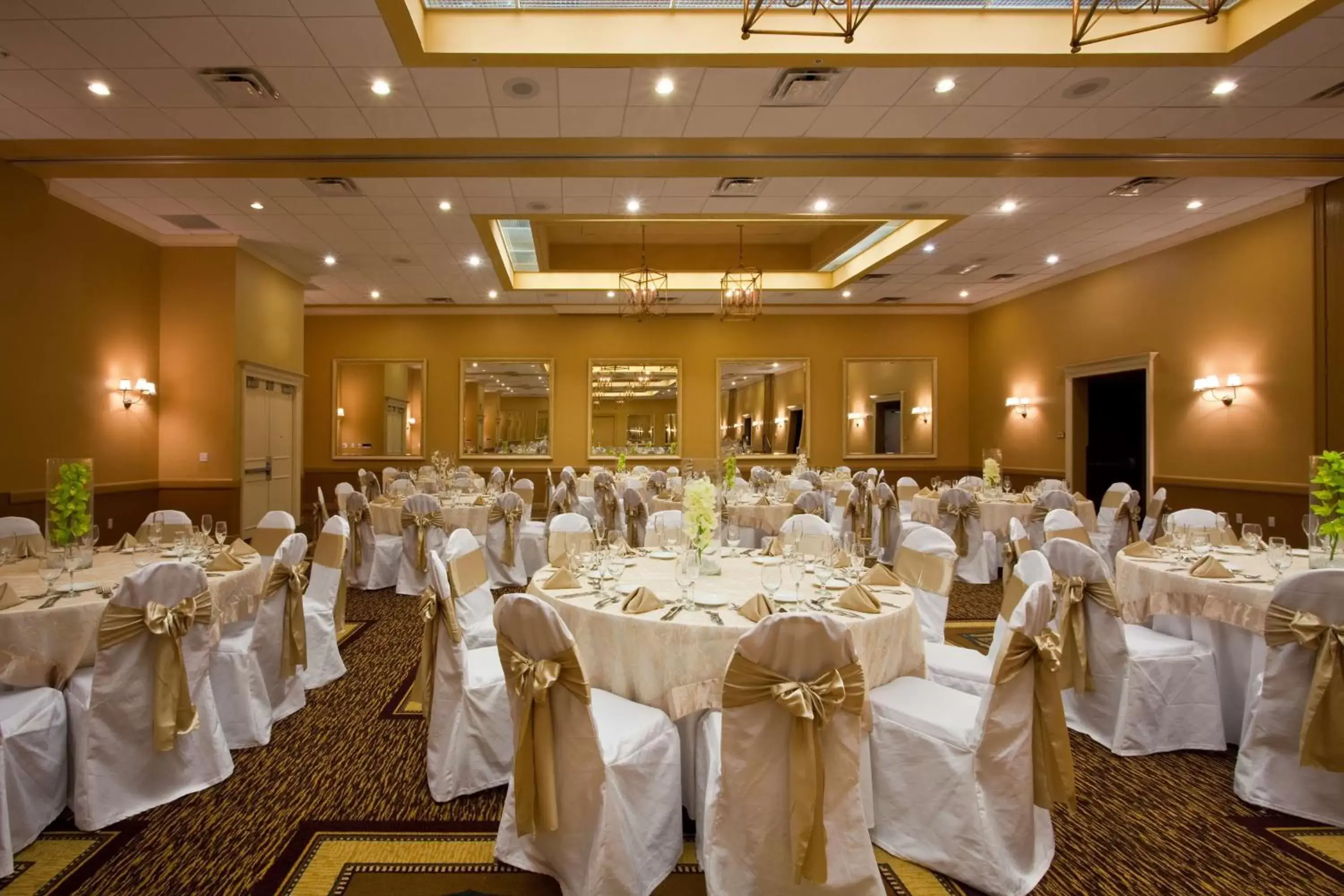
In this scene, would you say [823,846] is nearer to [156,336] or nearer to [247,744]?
[247,744]

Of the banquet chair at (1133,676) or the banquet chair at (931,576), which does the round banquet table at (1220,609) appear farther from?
the banquet chair at (931,576)

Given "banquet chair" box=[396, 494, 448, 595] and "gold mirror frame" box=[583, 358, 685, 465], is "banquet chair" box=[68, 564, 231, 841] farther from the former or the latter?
"gold mirror frame" box=[583, 358, 685, 465]

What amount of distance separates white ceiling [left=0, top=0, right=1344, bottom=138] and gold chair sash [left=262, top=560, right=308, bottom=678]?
3.40 meters

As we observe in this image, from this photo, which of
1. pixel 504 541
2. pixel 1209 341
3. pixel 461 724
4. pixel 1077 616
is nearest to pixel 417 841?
pixel 461 724

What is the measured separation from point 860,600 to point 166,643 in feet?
8.81

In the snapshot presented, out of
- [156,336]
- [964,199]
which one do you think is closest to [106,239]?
[156,336]

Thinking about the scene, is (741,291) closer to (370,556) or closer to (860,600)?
(370,556)


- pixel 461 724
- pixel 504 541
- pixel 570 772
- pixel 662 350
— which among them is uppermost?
pixel 662 350

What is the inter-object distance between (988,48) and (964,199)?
2.94 m

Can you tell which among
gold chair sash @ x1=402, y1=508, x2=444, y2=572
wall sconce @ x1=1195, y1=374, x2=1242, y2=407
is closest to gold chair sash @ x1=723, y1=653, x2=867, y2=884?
gold chair sash @ x1=402, y1=508, x2=444, y2=572

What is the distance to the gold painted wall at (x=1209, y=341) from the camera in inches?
287

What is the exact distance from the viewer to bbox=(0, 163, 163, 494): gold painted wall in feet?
21.1

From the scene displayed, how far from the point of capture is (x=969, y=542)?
23.4 feet

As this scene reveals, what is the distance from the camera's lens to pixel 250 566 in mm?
3463
